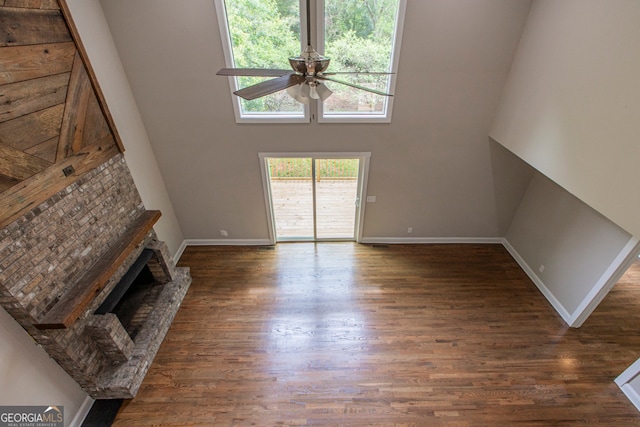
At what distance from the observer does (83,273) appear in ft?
8.68

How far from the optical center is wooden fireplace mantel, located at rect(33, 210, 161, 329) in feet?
7.25

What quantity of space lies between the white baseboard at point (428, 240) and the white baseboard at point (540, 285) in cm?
30

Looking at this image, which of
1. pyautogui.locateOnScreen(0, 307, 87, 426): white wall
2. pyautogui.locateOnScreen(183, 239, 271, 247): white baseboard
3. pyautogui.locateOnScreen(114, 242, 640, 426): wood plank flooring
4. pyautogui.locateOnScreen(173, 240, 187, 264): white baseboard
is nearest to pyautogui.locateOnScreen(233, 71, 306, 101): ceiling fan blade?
pyautogui.locateOnScreen(0, 307, 87, 426): white wall

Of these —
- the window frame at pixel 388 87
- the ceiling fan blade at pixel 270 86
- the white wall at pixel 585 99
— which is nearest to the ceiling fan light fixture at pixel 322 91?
the ceiling fan blade at pixel 270 86

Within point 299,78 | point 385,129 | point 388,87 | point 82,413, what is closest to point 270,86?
point 299,78

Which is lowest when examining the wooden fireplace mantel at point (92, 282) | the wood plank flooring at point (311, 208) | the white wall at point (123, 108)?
the wood plank flooring at point (311, 208)

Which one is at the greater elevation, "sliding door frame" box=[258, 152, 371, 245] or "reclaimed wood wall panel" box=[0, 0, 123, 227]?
"reclaimed wood wall panel" box=[0, 0, 123, 227]

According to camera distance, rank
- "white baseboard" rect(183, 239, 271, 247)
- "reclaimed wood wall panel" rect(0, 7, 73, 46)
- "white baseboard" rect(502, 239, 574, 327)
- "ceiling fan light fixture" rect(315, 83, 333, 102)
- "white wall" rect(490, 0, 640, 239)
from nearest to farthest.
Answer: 1. "ceiling fan light fixture" rect(315, 83, 333, 102)
2. "reclaimed wood wall panel" rect(0, 7, 73, 46)
3. "white wall" rect(490, 0, 640, 239)
4. "white baseboard" rect(502, 239, 574, 327)
5. "white baseboard" rect(183, 239, 271, 247)

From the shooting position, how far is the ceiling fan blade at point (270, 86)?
1.57 meters

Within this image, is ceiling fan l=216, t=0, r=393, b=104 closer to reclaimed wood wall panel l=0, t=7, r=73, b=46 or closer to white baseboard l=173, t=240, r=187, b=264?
reclaimed wood wall panel l=0, t=7, r=73, b=46

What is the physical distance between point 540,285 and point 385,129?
132 inches

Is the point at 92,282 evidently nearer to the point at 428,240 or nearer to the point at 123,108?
the point at 123,108

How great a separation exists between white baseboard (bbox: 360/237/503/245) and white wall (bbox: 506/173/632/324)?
0.51 metres

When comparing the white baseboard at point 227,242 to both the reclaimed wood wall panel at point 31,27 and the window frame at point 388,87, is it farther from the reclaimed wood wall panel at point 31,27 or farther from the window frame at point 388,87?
the reclaimed wood wall panel at point 31,27
